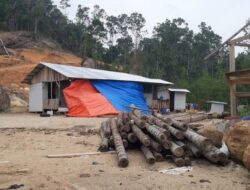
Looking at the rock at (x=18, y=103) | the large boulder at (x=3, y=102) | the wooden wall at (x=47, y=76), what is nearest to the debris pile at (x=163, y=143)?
the wooden wall at (x=47, y=76)

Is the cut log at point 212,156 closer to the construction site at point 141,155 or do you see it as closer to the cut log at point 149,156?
the construction site at point 141,155

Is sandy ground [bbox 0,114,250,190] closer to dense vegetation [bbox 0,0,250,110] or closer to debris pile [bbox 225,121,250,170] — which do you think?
debris pile [bbox 225,121,250,170]

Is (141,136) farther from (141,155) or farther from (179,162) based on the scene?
(179,162)

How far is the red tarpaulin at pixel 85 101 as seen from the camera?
2035 centimetres

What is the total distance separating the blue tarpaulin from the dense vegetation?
89.5ft

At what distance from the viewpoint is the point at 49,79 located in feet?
79.8

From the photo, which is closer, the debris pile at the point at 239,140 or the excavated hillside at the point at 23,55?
the debris pile at the point at 239,140

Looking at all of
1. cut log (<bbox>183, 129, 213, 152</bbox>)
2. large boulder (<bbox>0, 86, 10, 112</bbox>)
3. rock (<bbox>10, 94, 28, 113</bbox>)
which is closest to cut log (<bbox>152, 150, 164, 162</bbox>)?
cut log (<bbox>183, 129, 213, 152</bbox>)

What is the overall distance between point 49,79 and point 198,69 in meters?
41.8

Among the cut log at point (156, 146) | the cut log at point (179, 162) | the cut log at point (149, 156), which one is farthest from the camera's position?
the cut log at point (156, 146)

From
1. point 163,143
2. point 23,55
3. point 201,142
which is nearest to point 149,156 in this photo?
point 163,143

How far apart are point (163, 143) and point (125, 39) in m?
63.3

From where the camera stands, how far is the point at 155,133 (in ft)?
24.8

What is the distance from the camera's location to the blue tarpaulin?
71.7 ft
